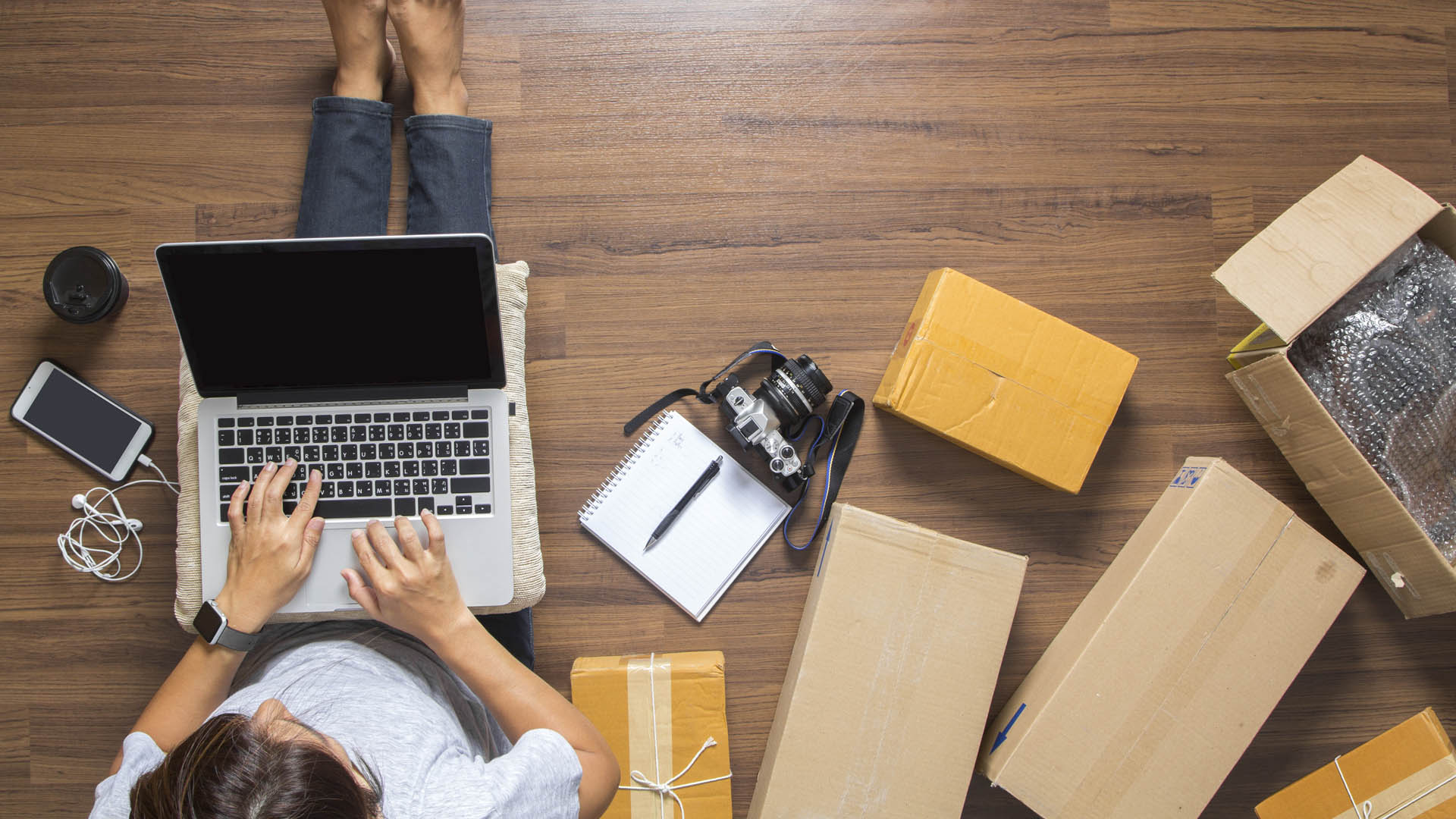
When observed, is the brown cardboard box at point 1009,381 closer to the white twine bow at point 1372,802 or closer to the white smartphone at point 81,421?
the white twine bow at point 1372,802

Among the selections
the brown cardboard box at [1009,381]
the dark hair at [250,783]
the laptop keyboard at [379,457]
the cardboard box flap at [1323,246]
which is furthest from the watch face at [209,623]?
the cardboard box flap at [1323,246]

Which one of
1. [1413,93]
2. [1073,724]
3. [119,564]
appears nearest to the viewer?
[1073,724]

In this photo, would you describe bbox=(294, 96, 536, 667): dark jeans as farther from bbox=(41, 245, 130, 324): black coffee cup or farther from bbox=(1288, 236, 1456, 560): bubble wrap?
bbox=(1288, 236, 1456, 560): bubble wrap

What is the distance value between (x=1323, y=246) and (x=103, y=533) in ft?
5.75

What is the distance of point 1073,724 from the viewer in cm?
104

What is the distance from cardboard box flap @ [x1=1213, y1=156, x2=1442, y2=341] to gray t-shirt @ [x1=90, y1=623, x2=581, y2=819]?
1.01 m

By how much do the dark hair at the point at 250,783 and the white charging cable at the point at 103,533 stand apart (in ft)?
2.02

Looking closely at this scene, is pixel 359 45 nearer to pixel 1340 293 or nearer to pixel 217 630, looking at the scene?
pixel 217 630

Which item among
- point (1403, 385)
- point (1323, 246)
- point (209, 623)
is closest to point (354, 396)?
point (209, 623)

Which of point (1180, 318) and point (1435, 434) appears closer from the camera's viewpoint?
point (1435, 434)

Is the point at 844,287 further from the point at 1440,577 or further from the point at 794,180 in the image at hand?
the point at 1440,577

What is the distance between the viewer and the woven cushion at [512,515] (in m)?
1.01

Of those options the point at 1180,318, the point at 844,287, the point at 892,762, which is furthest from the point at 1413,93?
the point at 892,762

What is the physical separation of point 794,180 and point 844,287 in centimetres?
18
